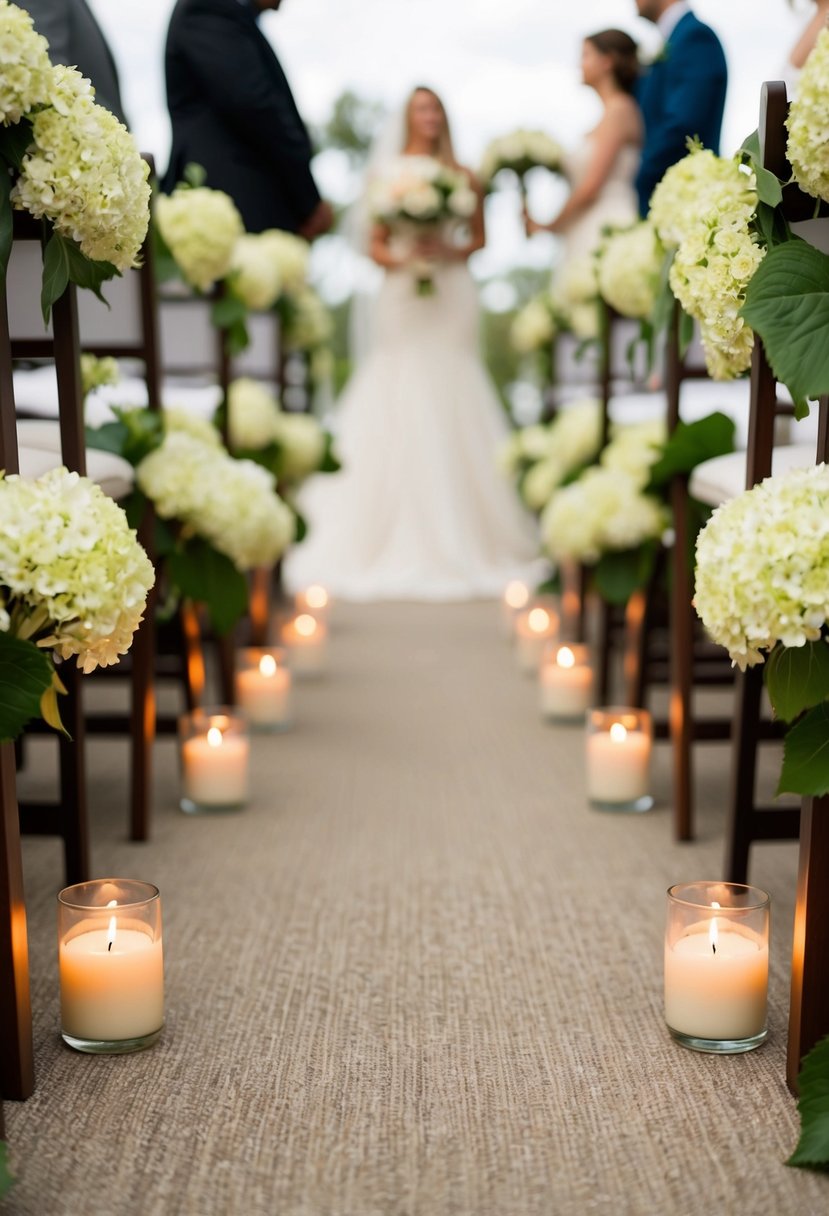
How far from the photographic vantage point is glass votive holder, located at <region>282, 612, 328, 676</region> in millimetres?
4207

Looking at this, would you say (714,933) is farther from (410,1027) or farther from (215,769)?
(215,769)

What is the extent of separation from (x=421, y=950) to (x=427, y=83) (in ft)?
17.2

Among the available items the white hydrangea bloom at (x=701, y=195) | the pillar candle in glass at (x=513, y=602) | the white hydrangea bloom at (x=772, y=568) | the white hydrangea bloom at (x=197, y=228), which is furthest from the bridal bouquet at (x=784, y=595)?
the pillar candle in glass at (x=513, y=602)

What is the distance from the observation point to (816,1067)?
134cm

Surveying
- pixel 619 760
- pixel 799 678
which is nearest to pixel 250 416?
pixel 619 760

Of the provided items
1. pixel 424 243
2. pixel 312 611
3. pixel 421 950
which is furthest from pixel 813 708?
pixel 424 243

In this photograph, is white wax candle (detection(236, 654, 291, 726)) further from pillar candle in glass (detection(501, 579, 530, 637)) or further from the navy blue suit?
pillar candle in glass (detection(501, 579, 530, 637))

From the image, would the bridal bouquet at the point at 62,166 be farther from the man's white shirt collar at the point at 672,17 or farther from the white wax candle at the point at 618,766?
the man's white shirt collar at the point at 672,17

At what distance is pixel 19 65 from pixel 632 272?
1.76 m

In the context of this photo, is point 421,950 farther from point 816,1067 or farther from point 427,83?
point 427,83

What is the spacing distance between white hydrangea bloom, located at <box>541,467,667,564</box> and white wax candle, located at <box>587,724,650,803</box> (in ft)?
1.88

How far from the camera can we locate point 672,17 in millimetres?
3609

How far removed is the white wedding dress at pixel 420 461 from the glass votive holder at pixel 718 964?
16.2 ft

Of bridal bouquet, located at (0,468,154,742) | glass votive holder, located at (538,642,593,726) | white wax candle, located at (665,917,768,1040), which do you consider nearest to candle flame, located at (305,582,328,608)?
glass votive holder, located at (538,642,593,726)
